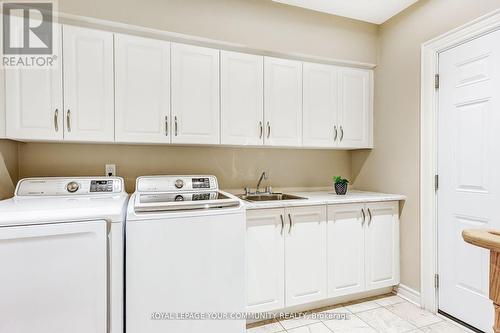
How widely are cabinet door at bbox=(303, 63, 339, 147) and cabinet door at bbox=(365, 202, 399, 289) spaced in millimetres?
747

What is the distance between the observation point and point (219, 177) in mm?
2543

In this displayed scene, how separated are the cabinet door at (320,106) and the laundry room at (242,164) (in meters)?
0.01

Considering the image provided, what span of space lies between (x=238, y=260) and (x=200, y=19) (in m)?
1.94

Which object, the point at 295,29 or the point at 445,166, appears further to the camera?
the point at 295,29

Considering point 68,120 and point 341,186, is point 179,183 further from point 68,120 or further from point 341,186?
point 341,186

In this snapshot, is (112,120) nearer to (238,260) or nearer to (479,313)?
(238,260)

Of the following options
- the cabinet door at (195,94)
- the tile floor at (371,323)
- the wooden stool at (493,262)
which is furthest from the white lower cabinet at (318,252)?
the wooden stool at (493,262)

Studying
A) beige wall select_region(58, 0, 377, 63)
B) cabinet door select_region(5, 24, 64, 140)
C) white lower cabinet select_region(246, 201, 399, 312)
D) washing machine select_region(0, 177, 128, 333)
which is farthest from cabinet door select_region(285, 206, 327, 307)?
cabinet door select_region(5, 24, 64, 140)

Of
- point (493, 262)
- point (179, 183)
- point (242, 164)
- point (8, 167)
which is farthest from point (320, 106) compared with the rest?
point (8, 167)

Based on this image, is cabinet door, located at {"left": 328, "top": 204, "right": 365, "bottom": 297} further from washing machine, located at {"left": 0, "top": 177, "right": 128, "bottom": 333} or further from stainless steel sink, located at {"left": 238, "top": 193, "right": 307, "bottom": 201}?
washing machine, located at {"left": 0, "top": 177, "right": 128, "bottom": 333}

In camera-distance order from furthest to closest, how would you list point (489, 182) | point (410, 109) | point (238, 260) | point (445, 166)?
point (410, 109) → point (445, 166) → point (489, 182) → point (238, 260)

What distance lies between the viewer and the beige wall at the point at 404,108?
7.45ft

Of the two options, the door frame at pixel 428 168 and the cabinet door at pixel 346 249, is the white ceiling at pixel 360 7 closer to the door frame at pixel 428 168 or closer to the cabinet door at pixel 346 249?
the door frame at pixel 428 168

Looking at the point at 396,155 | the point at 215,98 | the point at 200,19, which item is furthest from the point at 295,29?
the point at 396,155
